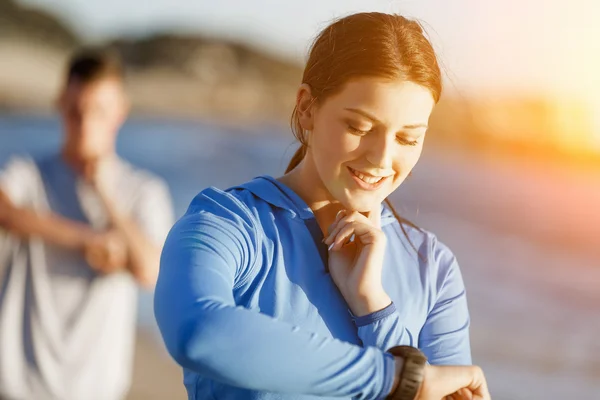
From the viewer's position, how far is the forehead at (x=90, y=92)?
3982mm

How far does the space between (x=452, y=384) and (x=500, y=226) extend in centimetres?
631

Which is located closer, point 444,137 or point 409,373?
point 409,373

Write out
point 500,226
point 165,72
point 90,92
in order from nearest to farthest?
point 90,92
point 500,226
point 165,72

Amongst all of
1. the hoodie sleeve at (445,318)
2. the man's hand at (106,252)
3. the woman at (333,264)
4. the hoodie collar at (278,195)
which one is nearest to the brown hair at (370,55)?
the woman at (333,264)

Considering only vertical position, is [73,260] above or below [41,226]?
below

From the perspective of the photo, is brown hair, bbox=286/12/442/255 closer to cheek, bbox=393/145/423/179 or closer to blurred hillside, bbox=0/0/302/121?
cheek, bbox=393/145/423/179

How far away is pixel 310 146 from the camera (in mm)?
1498

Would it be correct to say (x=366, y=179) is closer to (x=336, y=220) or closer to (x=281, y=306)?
(x=336, y=220)

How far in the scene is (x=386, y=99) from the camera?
4.50ft

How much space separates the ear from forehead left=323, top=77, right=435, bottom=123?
83 millimetres

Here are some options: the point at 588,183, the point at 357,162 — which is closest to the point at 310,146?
the point at 357,162

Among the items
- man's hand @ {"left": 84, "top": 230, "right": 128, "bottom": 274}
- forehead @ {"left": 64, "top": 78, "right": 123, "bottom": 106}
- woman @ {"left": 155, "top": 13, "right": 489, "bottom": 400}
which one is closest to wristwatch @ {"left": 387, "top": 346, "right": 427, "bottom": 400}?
woman @ {"left": 155, "top": 13, "right": 489, "bottom": 400}

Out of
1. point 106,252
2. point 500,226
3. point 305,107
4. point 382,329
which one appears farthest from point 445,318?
point 500,226

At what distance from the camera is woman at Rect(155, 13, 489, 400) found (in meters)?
1.17
